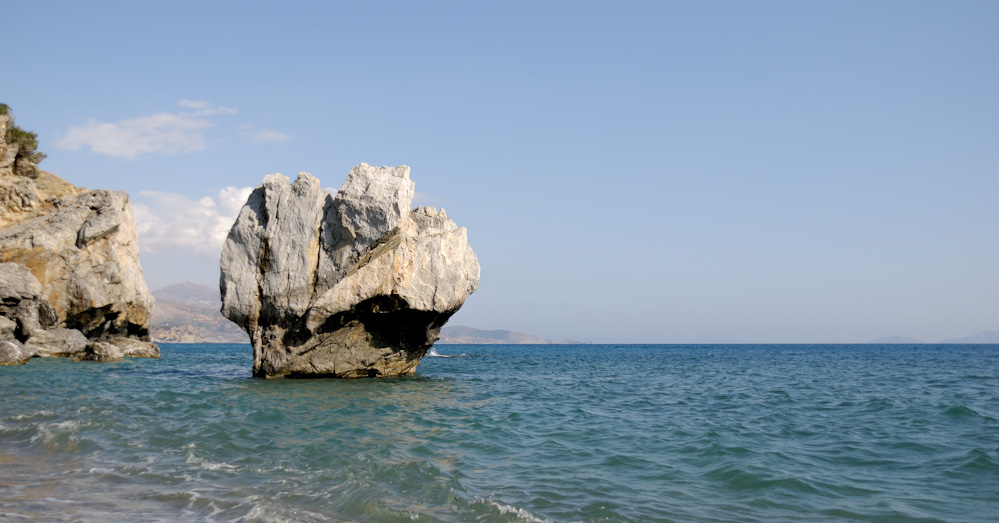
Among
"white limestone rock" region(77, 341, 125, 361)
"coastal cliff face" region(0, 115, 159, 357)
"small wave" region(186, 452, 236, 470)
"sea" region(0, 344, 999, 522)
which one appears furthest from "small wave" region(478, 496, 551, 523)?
"coastal cliff face" region(0, 115, 159, 357)

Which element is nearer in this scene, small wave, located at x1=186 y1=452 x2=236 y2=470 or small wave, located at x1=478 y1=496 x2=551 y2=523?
small wave, located at x1=478 y1=496 x2=551 y2=523

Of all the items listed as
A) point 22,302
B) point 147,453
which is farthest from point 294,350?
point 22,302

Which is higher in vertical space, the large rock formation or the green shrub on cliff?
the green shrub on cliff

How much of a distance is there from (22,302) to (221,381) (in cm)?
1536

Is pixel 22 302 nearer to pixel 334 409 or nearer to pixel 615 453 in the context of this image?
pixel 334 409

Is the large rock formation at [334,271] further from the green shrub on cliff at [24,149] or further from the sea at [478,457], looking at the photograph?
the green shrub on cliff at [24,149]

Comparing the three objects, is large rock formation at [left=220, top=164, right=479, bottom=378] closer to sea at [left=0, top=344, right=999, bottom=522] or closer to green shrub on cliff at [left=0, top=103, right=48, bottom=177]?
sea at [left=0, top=344, right=999, bottom=522]

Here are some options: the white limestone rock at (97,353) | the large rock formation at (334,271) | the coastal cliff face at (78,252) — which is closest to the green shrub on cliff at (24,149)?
the coastal cliff face at (78,252)

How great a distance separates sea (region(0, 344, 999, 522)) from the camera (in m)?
7.76

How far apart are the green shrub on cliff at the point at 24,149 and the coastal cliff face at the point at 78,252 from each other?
0.37 ft

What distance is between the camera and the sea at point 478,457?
776 cm

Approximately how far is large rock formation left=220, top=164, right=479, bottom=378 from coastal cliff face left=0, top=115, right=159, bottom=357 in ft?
58.3

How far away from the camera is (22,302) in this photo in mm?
30281

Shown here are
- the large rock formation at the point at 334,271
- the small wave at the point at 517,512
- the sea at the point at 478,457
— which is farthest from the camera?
the large rock formation at the point at 334,271
